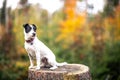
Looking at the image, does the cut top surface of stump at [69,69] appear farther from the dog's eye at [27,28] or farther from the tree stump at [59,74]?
the dog's eye at [27,28]

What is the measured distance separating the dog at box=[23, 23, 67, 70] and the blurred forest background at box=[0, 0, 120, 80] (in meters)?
4.06

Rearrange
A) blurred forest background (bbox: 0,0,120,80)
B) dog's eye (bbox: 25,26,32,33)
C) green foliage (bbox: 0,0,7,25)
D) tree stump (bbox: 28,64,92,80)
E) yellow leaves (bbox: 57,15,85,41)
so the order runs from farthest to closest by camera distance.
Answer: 1. yellow leaves (bbox: 57,15,85,41)
2. green foliage (bbox: 0,0,7,25)
3. blurred forest background (bbox: 0,0,120,80)
4. tree stump (bbox: 28,64,92,80)
5. dog's eye (bbox: 25,26,32,33)

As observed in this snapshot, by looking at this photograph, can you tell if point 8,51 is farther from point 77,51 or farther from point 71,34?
point 71,34

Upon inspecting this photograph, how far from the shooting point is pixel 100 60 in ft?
48.1

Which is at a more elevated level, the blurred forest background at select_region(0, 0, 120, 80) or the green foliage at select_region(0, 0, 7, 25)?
the green foliage at select_region(0, 0, 7, 25)

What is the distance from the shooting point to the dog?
7379 millimetres

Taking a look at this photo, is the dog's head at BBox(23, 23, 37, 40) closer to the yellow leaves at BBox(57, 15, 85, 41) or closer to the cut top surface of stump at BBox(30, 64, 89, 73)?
the cut top surface of stump at BBox(30, 64, 89, 73)

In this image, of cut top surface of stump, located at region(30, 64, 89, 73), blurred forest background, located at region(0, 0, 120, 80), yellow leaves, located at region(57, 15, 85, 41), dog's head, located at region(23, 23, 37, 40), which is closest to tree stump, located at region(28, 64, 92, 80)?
cut top surface of stump, located at region(30, 64, 89, 73)

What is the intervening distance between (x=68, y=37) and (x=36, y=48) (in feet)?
39.3

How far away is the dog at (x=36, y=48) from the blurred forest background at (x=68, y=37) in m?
4.06

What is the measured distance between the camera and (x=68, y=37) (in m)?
19.6

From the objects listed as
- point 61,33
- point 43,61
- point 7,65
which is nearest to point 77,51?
point 61,33

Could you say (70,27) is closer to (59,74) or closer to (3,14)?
(3,14)

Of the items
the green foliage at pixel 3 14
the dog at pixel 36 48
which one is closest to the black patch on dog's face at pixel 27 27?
the dog at pixel 36 48
